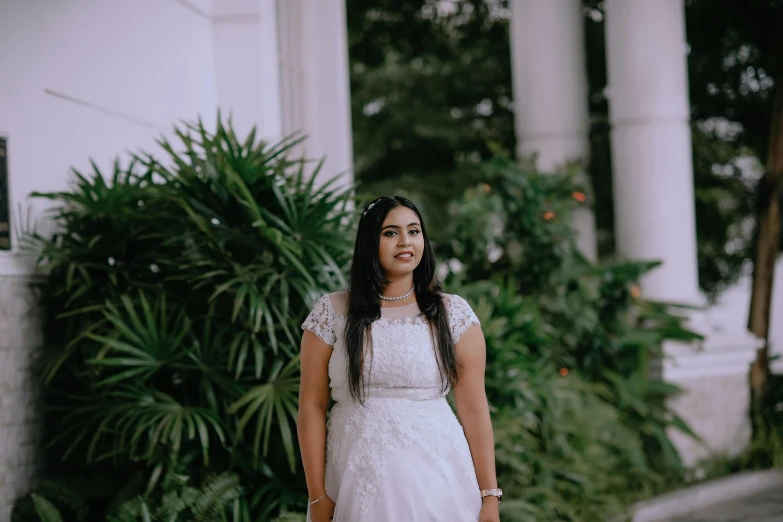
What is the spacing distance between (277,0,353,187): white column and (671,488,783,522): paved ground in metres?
4.27

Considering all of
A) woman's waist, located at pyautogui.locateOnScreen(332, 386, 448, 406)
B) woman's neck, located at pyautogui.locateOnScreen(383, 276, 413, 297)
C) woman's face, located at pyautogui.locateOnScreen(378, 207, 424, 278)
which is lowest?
woman's waist, located at pyautogui.locateOnScreen(332, 386, 448, 406)

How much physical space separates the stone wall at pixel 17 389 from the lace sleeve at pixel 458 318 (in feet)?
9.13

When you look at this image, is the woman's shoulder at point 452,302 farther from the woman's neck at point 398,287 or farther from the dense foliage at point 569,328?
the dense foliage at point 569,328

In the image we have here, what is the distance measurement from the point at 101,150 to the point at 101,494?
2243 mm

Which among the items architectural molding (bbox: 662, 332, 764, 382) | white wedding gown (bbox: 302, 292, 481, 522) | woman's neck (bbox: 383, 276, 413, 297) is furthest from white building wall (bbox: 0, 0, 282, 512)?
architectural molding (bbox: 662, 332, 764, 382)

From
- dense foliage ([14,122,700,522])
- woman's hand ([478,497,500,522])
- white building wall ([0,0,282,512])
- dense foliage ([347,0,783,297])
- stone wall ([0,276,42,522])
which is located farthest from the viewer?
dense foliage ([347,0,783,297])

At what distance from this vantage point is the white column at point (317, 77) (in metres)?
8.74

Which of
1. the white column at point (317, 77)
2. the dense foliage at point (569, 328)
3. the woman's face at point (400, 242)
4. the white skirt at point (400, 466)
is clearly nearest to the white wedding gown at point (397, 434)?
the white skirt at point (400, 466)

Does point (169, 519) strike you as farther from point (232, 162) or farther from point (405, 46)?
point (405, 46)

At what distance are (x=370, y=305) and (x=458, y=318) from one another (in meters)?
0.31

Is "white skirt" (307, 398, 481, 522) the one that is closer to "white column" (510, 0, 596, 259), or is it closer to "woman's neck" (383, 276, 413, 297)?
"woman's neck" (383, 276, 413, 297)

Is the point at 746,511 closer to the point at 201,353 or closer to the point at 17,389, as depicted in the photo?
the point at 201,353

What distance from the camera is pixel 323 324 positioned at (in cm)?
319

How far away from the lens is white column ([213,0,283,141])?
755 cm
